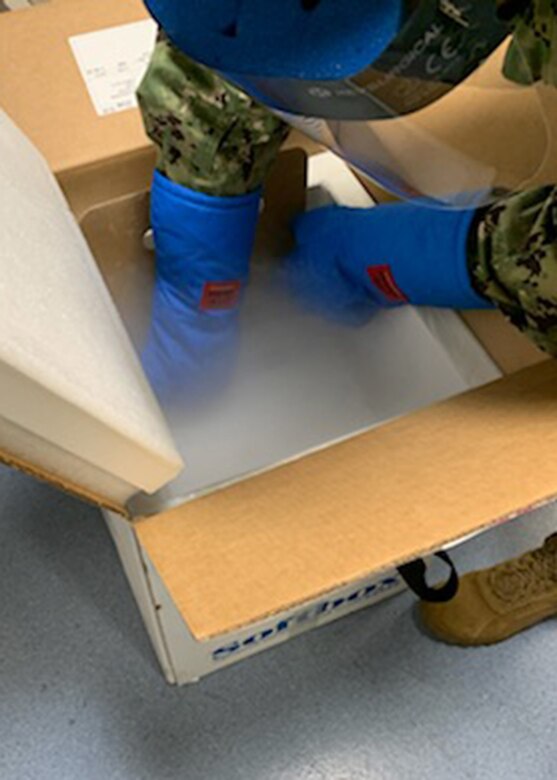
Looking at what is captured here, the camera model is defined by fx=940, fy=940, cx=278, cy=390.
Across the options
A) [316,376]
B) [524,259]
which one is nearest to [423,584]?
[316,376]

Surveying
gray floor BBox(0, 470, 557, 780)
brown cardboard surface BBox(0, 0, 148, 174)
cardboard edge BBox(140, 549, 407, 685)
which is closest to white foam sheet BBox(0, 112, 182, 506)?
brown cardboard surface BBox(0, 0, 148, 174)

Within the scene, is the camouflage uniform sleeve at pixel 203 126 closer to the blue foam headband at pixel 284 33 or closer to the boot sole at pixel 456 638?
the blue foam headband at pixel 284 33

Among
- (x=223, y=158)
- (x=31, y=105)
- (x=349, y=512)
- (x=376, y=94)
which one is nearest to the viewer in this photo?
(x=376, y=94)

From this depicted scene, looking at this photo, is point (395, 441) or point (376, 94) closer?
point (376, 94)

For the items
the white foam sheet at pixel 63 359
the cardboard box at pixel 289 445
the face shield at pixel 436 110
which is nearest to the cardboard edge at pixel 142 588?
the cardboard box at pixel 289 445

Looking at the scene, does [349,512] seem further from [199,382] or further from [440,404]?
[199,382]

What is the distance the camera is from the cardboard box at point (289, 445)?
Result: 21.9 inches

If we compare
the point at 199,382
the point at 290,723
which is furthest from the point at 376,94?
the point at 290,723

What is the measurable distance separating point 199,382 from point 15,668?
0.34m

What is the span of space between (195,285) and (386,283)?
7.0 inches

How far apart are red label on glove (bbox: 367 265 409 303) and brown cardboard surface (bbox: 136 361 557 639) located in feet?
0.76

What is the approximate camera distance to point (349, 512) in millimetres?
582

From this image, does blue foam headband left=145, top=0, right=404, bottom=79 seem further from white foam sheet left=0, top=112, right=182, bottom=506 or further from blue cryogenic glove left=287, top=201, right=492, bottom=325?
blue cryogenic glove left=287, top=201, right=492, bottom=325

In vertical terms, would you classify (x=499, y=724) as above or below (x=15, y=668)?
below
